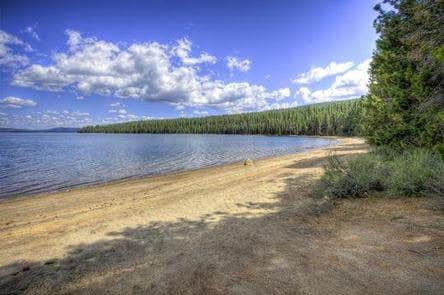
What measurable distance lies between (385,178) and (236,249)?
5.83m

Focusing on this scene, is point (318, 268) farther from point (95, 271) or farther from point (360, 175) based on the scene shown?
point (360, 175)

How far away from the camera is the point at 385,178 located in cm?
927

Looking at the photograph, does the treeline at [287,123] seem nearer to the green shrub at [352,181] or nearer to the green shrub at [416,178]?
the green shrub at [352,181]

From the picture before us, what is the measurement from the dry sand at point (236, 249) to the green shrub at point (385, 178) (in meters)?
0.44

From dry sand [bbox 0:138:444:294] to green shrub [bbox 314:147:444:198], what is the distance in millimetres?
442

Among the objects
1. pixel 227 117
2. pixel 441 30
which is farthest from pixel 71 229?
pixel 227 117

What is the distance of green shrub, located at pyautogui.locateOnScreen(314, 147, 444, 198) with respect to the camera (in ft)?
27.2

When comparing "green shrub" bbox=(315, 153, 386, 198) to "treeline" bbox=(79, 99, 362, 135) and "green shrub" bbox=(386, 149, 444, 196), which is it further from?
"treeline" bbox=(79, 99, 362, 135)

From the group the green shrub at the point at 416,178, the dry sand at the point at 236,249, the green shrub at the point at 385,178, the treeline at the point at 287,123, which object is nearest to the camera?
the dry sand at the point at 236,249

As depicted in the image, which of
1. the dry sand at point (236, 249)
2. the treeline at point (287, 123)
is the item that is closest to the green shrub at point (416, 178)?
the dry sand at point (236, 249)

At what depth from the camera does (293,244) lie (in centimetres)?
608

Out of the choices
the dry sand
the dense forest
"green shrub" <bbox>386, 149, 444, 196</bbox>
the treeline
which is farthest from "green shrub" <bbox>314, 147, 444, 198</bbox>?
the treeline

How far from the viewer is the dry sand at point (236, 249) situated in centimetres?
464

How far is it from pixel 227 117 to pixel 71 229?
17511 centimetres
